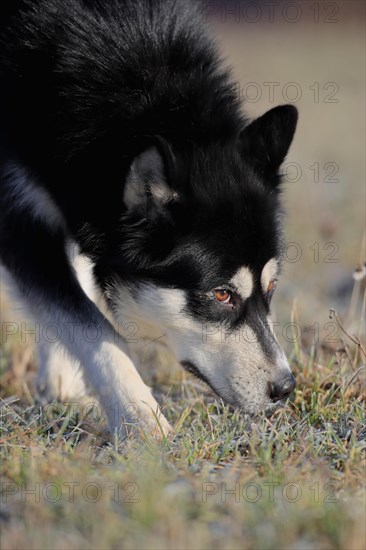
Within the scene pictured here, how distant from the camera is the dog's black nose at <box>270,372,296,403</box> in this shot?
376cm

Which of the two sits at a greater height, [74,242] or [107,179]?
[107,179]

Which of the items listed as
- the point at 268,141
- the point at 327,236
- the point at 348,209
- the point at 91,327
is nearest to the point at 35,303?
the point at 91,327

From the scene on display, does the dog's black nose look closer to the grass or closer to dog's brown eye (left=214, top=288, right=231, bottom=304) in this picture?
the grass

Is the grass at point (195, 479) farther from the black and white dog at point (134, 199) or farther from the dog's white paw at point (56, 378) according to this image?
the dog's white paw at point (56, 378)

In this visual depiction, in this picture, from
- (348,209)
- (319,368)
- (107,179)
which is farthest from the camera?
(348,209)

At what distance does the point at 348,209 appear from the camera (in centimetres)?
847

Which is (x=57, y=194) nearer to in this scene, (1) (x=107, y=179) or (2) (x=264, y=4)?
(1) (x=107, y=179)

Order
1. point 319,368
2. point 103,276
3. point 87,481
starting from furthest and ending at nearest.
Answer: point 319,368, point 103,276, point 87,481

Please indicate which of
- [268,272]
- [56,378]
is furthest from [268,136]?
[56,378]

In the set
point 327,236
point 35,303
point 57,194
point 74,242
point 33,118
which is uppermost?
point 33,118

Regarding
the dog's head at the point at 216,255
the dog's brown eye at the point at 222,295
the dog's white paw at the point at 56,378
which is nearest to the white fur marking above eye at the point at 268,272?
the dog's head at the point at 216,255

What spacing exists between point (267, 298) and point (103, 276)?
0.83 metres

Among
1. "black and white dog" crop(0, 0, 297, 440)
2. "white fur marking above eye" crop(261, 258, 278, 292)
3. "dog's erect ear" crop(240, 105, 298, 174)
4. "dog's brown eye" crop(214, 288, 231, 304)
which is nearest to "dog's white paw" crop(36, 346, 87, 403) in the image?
"black and white dog" crop(0, 0, 297, 440)

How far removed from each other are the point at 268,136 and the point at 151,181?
727mm
